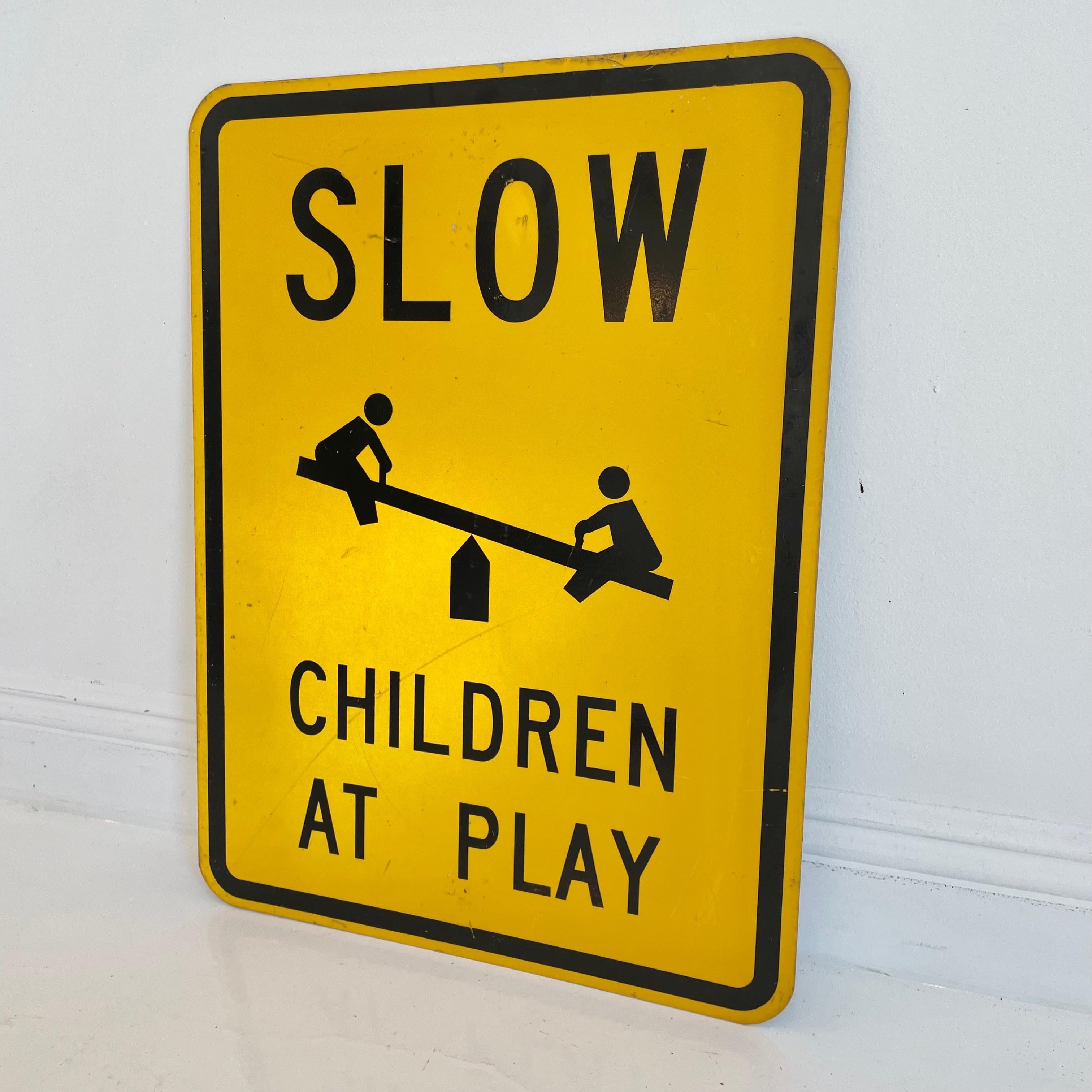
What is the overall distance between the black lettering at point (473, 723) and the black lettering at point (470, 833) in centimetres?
A: 6

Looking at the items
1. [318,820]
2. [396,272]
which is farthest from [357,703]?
[396,272]

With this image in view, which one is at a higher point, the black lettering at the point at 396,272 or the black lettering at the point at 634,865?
the black lettering at the point at 396,272

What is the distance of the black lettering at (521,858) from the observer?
3.25 ft

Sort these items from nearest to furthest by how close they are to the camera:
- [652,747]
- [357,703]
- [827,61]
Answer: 1. [827,61]
2. [652,747]
3. [357,703]

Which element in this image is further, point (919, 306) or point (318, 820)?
point (318, 820)

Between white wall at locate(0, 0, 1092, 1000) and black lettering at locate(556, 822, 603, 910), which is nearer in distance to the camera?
white wall at locate(0, 0, 1092, 1000)

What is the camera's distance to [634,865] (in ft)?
3.14

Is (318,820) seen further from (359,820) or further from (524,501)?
(524,501)

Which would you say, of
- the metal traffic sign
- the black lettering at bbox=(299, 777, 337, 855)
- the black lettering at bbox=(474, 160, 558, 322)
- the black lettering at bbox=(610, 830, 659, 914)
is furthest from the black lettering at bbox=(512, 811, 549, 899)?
the black lettering at bbox=(474, 160, 558, 322)

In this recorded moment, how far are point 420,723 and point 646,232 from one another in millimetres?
591

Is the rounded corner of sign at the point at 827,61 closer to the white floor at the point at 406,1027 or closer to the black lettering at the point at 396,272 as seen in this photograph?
the black lettering at the point at 396,272

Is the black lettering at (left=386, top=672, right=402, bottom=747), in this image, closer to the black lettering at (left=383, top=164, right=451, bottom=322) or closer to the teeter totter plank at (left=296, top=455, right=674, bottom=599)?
the teeter totter plank at (left=296, top=455, right=674, bottom=599)

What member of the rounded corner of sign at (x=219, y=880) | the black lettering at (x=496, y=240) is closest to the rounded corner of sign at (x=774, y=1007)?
the rounded corner of sign at (x=219, y=880)

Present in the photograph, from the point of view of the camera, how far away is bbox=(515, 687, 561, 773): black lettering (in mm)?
979
